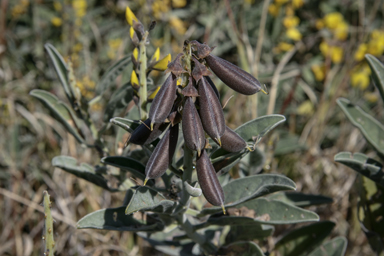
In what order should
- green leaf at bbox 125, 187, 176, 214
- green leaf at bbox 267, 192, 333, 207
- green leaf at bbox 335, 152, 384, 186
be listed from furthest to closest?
green leaf at bbox 267, 192, 333, 207 < green leaf at bbox 335, 152, 384, 186 < green leaf at bbox 125, 187, 176, 214

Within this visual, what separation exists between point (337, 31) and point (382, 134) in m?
2.54

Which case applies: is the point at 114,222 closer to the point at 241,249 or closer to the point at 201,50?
the point at 241,249

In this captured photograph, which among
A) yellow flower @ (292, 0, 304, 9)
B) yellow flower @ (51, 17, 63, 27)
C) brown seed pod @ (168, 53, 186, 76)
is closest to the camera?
brown seed pod @ (168, 53, 186, 76)

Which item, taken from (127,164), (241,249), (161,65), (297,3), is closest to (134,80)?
(161,65)

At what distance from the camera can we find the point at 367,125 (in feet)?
5.38

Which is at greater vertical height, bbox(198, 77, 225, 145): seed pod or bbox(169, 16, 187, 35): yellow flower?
bbox(169, 16, 187, 35): yellow flower

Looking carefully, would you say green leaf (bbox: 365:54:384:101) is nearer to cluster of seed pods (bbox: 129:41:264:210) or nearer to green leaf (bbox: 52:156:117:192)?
cluster of seed pods (bbox: 129:41:264:210)

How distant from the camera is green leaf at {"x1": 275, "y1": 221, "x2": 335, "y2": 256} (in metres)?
1.75

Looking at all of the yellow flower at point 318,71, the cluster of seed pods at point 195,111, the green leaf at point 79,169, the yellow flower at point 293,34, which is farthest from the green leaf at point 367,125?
the yellow flower at point 293,34

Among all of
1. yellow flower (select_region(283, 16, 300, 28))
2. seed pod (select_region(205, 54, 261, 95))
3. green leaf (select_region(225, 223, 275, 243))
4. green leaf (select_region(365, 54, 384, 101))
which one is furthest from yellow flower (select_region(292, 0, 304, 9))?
seed pod (select_region(205, 54, 261, 95))

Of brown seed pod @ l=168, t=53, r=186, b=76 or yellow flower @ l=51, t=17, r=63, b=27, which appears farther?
yellow flower @ l=51, t=17, r=63, b=27

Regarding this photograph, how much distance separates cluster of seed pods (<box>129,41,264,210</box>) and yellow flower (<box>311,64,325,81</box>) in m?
2.99

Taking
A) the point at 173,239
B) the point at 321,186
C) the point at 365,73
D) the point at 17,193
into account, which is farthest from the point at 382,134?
the point at 17,193

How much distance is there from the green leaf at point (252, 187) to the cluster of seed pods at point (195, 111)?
0.62 ft
